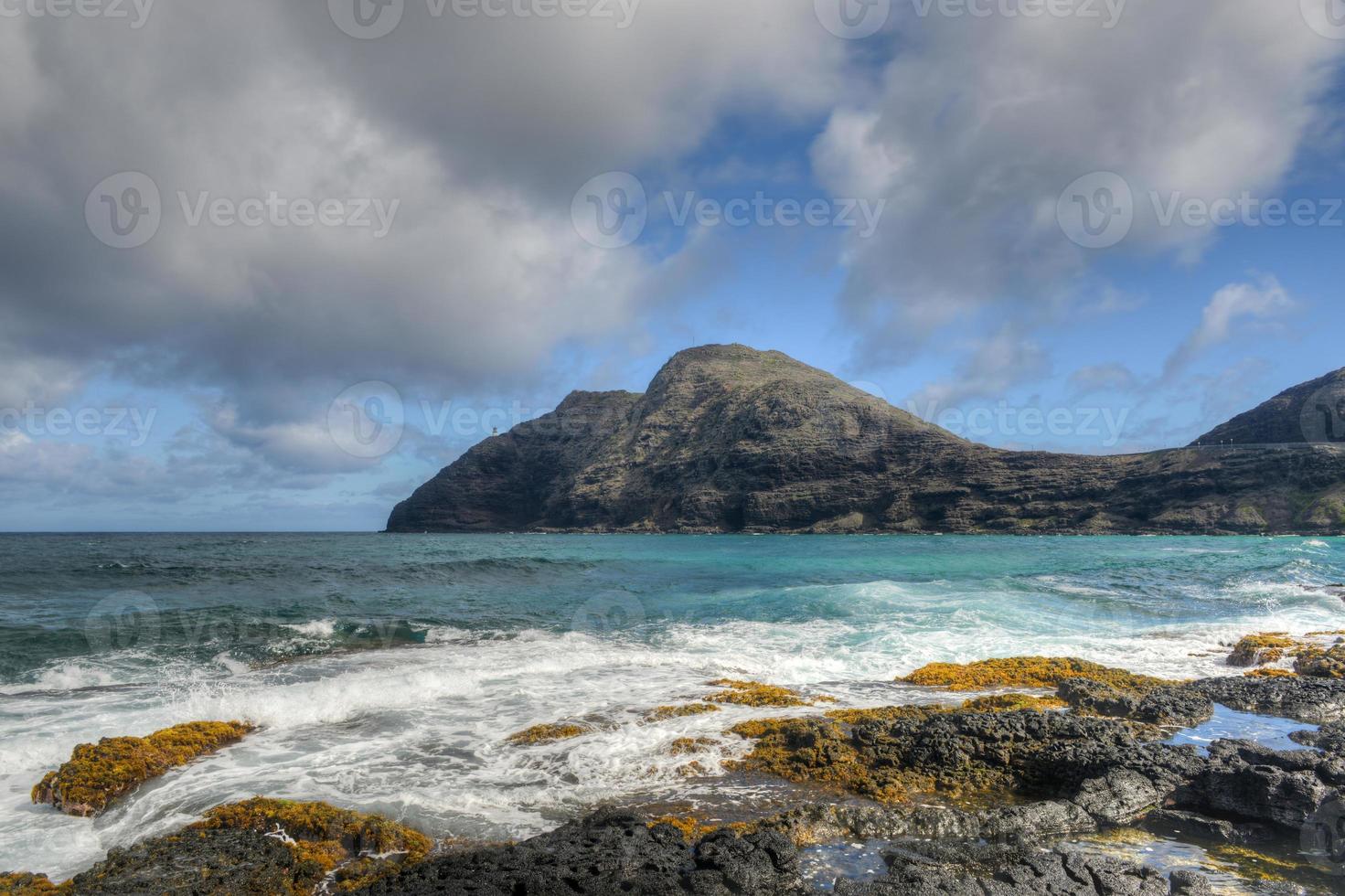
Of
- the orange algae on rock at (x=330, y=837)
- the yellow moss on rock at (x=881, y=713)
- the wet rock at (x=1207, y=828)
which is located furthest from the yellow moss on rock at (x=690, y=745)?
the wet rock at (x=1207, y=828)

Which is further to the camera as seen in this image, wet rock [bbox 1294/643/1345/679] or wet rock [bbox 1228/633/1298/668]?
wet rock [bbox 1228/633/1298/668]

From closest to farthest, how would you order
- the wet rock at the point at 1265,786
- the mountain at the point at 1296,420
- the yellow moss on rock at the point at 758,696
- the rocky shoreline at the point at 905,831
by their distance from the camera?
1. the rocky shoreline at the point at 905,831
2. the wet rock at the point at 1265,786
3. the yellow moss on rock at the point at 758,696
4. the mountain at the point at 1296,420

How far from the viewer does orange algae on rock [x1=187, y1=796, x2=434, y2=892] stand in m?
5.25

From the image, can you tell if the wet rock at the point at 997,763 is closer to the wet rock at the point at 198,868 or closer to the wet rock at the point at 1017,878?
the wet rock at the point at 1017,878

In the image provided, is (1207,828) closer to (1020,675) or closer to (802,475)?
(1020,675)

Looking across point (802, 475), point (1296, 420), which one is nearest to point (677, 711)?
point (802, 475)

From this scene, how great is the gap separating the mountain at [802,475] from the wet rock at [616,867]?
111693mm

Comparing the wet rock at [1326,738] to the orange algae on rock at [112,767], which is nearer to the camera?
the orange algae on rock at [112,767]

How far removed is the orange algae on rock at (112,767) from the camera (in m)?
6.75

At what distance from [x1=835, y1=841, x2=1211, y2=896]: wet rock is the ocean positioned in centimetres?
187

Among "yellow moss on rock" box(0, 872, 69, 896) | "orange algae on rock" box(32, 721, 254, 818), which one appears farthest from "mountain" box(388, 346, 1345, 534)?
"yellow moss on rock" box(0, 872, 69, 896)

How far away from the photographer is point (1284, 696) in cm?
988

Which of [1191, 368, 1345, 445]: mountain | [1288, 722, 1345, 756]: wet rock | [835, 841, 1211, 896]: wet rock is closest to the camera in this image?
[835, 841, 1211, 896]: wet rock

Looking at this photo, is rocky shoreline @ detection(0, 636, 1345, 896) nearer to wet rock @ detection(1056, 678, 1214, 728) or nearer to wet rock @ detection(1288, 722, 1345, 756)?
wet rock @ detection(1288, 722, 1345, 756)
